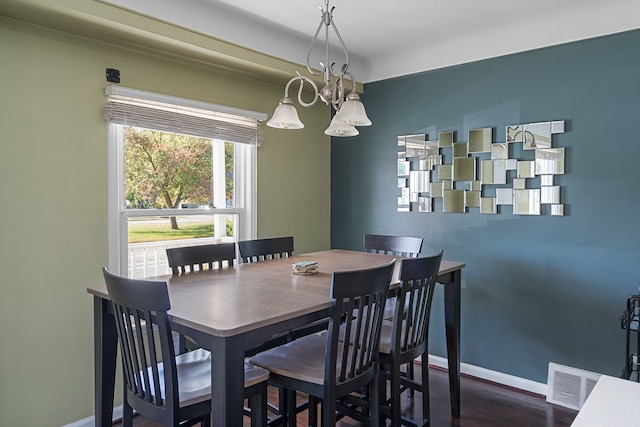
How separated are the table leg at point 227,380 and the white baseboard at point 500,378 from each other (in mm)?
2345

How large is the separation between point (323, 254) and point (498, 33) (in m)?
1.98

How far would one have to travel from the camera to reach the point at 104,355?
1.95m

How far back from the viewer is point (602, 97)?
274cm

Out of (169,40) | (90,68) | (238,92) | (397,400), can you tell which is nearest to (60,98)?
(90,68)

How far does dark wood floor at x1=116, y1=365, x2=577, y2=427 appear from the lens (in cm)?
262

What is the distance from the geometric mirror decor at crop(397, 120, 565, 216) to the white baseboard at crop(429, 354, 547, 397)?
3.79 feet

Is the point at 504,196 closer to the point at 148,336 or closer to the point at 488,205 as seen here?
the point at 488,205

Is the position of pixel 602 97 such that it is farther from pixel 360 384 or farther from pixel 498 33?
pixel 360 384

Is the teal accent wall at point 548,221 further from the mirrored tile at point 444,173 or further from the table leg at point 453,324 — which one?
the table leg at point 453,324

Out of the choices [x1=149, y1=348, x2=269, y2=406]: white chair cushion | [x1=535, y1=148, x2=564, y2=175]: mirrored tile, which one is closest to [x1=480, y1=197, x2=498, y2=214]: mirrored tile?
[x1=535, y1=148, x2=564, y2=175]: mirrored tile

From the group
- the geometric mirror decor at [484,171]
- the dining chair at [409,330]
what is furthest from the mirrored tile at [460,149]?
the dining chair at [409,330]

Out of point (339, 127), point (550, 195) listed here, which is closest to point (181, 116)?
point (339, 127)

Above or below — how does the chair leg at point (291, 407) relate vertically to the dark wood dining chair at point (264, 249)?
below

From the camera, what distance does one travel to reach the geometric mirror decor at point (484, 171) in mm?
2930
